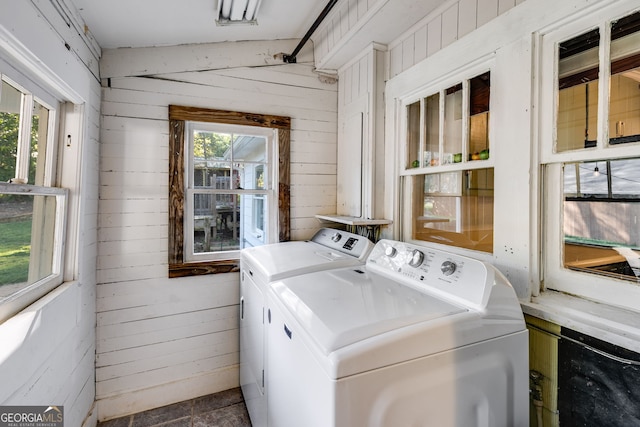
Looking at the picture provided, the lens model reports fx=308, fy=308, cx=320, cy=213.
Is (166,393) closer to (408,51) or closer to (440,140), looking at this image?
(440,140)

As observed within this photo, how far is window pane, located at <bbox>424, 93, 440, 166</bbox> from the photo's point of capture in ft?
5.66

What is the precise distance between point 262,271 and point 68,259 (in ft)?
3.26

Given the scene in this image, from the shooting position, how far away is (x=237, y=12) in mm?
1743

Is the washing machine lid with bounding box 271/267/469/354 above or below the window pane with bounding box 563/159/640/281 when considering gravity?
below

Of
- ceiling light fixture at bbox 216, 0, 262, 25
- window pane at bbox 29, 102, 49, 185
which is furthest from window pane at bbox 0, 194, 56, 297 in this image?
ceiling light fixture at bbox 216, 0, 262, 25

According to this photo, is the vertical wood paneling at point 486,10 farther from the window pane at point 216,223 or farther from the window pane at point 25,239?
the window pane at point 25,239

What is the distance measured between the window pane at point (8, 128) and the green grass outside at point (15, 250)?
0.19 meters

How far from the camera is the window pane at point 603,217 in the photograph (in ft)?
3.40

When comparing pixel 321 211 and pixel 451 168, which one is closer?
pixel 451 168

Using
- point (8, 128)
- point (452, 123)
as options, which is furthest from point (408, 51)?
point (8, 128)

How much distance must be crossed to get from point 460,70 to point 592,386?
1395 mm

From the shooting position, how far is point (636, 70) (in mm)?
1000

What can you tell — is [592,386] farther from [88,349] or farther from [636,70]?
[88,349]

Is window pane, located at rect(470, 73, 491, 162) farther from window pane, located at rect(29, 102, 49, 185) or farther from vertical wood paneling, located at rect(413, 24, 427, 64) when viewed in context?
window pane, located at rect(29, 102, 49, 185)
